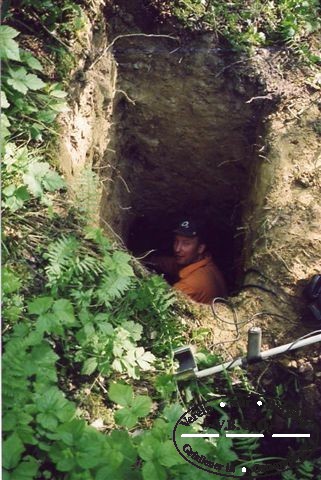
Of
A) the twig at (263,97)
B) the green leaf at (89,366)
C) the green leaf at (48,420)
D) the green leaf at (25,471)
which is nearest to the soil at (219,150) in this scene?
the twig at (263,97)

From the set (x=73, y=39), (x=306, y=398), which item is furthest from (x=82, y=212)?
(x=306, y=398)

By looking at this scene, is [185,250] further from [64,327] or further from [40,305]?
[40,305]

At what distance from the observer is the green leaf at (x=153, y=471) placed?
259 cm

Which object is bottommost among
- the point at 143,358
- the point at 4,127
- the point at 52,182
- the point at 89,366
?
the point at 143,358

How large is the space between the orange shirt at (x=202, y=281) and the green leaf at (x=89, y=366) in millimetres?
1892

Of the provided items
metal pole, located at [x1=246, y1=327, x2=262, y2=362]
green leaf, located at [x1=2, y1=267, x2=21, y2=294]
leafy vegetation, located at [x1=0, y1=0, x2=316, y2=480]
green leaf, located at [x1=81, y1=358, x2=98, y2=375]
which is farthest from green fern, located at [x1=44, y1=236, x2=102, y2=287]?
metal pole, located at [x1=246, y1=327, x2=262, y2=362]

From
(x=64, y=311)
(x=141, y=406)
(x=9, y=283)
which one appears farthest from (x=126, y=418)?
(x=9, y=283)

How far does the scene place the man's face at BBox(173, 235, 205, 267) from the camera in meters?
5.48

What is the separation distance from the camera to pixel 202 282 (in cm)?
509

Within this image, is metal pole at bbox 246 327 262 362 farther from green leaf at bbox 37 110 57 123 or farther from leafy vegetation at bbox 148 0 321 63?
leafy vegetation at bbox 148 0 321 63

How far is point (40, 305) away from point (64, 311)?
106mm

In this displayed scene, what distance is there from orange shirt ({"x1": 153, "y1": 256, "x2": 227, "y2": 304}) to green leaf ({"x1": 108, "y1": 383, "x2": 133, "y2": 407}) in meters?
2.11

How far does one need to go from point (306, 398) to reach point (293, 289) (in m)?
0.64

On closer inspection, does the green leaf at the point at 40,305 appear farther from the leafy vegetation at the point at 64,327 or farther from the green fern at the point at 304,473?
the green fern at the point at 304,473
